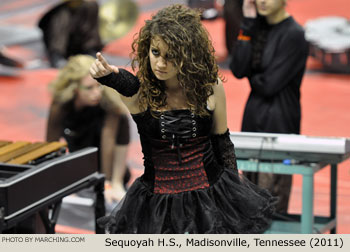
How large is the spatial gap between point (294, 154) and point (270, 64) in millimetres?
604

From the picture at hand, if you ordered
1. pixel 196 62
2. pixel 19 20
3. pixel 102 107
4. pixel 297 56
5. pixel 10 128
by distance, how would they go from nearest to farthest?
pixel 196 62 < pixel 297 56 < pixel 102 107 < pixel 10 128 < pixel 19 20

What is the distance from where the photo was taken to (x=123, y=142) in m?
5.41

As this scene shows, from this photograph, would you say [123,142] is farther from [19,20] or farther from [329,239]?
[19,20]

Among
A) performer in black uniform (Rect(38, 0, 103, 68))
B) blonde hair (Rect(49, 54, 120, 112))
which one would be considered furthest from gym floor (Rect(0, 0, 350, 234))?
blonde hair (Rect(49, 54, 120, 112))

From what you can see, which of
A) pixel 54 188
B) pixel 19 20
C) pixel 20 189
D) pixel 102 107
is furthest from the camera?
pixel 19 20

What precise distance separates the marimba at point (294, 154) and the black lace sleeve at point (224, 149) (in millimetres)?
822

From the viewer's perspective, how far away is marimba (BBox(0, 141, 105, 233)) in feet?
11.3

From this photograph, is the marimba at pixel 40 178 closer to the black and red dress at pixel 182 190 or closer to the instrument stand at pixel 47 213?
the instrument stand at pixel 47 213

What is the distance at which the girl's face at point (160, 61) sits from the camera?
2.80m

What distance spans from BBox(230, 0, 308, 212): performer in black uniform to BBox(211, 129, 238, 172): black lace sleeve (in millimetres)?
1221

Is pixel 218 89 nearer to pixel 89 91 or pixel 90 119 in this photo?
pixel 89 91

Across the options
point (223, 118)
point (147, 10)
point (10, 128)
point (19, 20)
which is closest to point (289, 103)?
point (223, 118)

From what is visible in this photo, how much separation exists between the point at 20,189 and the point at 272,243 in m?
1.25

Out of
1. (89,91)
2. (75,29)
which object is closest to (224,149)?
(89,91)
